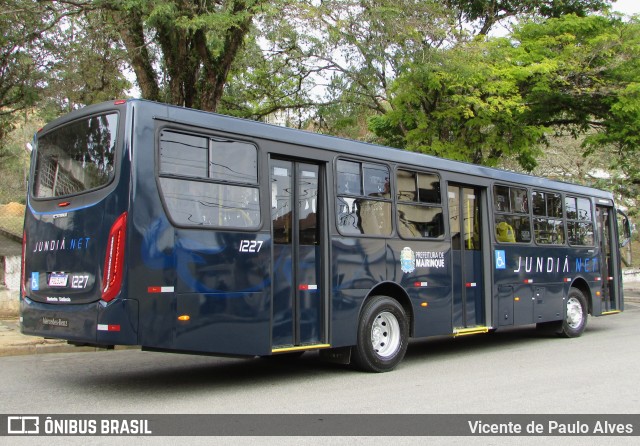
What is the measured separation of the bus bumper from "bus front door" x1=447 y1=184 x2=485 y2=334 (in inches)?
216

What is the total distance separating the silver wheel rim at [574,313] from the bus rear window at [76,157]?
979 cm

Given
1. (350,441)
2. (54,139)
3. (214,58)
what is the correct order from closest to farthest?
(350,441), (54,139), (214,58)

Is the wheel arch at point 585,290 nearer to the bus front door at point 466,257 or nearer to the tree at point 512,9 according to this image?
the bus front door at point 466,257

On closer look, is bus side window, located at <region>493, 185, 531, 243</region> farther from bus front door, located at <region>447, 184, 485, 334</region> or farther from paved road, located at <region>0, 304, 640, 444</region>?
paved road, located at <region>0, 304, 640, 444</region>

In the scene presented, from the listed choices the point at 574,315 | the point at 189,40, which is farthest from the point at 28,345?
the point at 574,315

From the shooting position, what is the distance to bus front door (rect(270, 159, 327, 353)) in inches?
304

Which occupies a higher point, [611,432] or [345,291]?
[345,291]

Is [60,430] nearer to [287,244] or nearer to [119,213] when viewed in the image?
[119,213]

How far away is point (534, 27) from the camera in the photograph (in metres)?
17.4

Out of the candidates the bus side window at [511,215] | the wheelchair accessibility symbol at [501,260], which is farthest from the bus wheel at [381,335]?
the bus side window at [511,215]

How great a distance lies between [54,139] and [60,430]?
360cm

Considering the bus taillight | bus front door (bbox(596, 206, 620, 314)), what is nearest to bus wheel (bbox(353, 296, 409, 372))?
the bus taillight

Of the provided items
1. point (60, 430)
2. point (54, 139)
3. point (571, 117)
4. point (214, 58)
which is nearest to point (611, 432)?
point (60, 430)

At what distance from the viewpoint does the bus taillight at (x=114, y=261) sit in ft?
21.1
